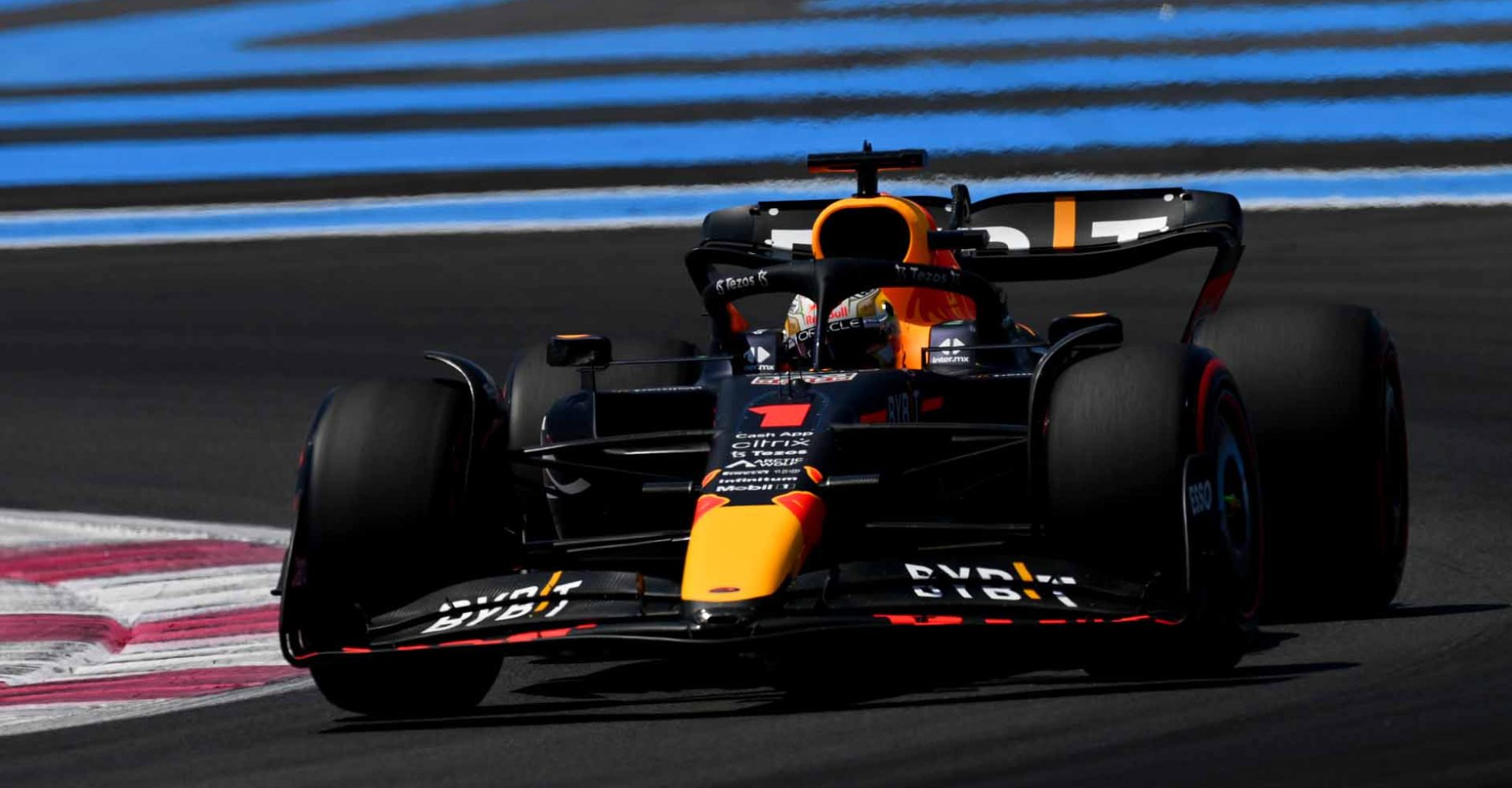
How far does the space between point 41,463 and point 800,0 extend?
31.7 ft

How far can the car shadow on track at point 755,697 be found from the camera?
6422 millimetres

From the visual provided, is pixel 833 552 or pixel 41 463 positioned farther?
pixel 41 463

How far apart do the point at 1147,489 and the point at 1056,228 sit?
3.70 m

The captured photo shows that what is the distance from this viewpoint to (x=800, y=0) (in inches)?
832

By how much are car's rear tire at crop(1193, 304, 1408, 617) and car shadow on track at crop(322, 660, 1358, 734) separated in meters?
1.13

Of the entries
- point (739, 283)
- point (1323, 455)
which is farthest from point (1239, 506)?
point (739, 283)

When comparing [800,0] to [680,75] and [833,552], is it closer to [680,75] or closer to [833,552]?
[680,75]

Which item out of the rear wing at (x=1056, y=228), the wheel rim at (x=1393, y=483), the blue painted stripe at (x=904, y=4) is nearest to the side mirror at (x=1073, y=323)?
the wheel rim at (x=1393, y=483)

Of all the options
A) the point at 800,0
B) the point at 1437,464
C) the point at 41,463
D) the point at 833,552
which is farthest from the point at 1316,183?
the point at 833,552

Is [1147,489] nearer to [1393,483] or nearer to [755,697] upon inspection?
[755,697]

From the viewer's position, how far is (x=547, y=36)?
Answer: 22297 millimetres

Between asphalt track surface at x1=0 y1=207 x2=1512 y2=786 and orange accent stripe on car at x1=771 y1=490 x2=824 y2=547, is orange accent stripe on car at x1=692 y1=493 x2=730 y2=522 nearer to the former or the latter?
orange accent stripe on car at x1=771 y1=490 x2=824 y2=547

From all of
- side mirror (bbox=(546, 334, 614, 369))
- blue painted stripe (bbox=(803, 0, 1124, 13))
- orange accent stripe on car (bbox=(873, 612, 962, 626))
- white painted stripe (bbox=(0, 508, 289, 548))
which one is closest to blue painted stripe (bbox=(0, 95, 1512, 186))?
blue painted stripe (bbox=(803, 0, 1124, 13))

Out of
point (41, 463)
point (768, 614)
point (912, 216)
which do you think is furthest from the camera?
point (41, 463)
